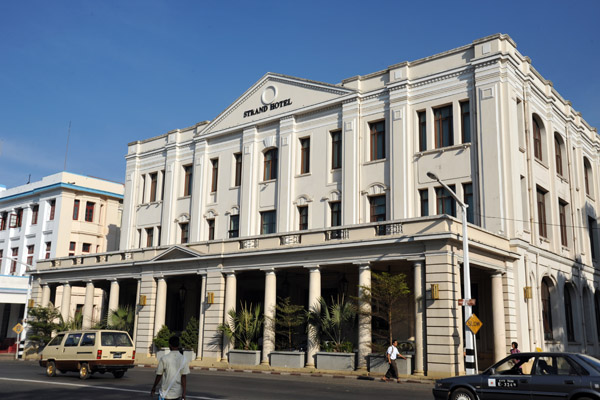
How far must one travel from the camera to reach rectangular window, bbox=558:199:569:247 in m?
35.7

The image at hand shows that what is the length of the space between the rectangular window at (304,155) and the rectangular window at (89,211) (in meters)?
25.4

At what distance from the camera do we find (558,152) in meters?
36.8

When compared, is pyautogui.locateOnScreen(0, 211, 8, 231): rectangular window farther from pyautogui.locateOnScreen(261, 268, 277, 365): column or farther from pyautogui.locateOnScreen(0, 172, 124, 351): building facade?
pyautogui.locateOnScreen(261, 268, 277, 365): column

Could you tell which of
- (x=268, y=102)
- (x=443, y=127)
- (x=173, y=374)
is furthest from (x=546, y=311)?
(x=173, y=374)

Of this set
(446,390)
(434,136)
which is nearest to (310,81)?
(434,136)

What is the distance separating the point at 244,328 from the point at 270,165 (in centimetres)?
1192

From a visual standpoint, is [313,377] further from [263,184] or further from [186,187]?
[186,187]

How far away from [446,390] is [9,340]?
4750 cm

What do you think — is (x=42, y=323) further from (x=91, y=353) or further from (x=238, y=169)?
(x=91, y=353)

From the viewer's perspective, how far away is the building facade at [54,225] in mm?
51750

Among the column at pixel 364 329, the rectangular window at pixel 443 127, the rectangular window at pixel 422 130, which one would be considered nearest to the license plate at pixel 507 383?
the column at pixel 364 329

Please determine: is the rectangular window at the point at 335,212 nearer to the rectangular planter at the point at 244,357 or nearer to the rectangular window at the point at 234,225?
the rectangular window at the point at 234,225

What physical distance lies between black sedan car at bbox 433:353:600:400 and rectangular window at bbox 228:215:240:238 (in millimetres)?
25502

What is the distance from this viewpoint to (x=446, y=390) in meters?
14.3
